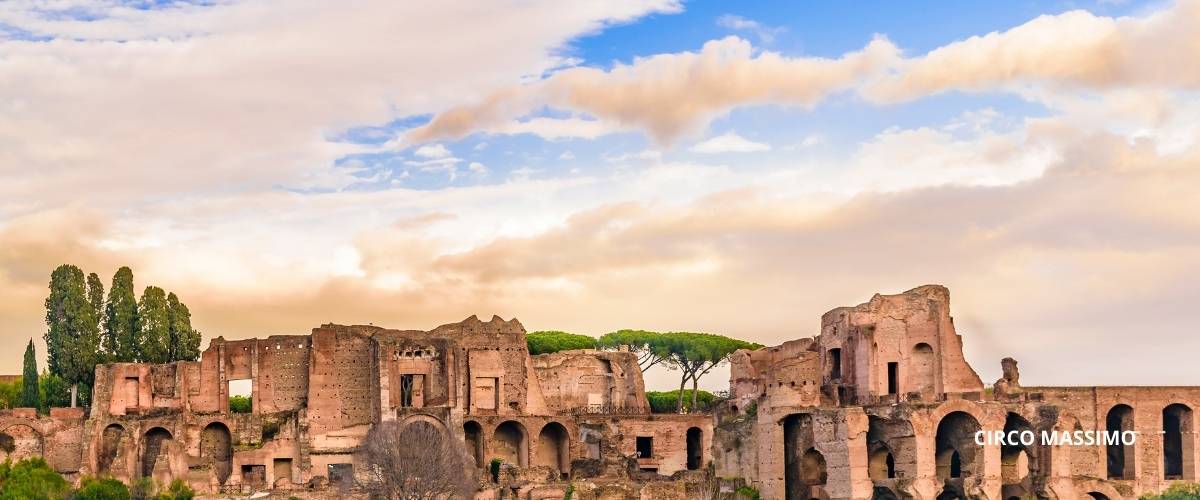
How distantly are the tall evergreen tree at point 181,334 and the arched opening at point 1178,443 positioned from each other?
36891 mm

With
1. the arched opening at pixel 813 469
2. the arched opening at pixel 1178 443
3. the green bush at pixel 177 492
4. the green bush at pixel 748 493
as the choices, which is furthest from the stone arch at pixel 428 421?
the arched opening at pixel 1178 443

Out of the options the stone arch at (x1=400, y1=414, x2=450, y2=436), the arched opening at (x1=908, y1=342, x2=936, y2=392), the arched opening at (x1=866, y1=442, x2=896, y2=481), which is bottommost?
the arched opening at (x1=866, y1=442, x2=896, y2=481)

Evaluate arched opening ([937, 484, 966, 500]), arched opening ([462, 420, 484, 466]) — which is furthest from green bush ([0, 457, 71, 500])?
arched opening ([937, 484, 966, 500])

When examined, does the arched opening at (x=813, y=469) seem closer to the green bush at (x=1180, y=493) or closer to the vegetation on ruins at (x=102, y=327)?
the green bush at (x=1180, y=493)

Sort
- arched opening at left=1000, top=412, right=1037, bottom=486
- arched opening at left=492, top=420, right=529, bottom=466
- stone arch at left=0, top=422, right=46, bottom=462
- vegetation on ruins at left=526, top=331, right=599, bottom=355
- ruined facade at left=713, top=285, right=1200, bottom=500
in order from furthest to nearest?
1. vegetation on ruins at left=526, top=331, right=599, bottom=355
2. arched opening at left=492, top=420, right=529, bottom=466
3. stone arch at left=0, top=422, right=46, bottom=462
4. arched opening at left=1000, top=412, right=1037, bottom=486
5. ruined facade at left=713, top=285, right=1200, bottom=500

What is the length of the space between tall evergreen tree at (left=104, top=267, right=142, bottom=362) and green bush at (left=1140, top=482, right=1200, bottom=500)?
37.4m

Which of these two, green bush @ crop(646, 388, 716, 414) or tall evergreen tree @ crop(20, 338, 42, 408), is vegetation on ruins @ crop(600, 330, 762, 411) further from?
tall evergreen tree @ crop(20, 338, 42, 408)

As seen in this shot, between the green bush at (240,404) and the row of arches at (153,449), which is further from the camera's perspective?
the green bush at (240,404)

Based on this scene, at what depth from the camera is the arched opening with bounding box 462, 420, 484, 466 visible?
68.9 m

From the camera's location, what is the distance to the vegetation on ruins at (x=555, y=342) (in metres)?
82.0

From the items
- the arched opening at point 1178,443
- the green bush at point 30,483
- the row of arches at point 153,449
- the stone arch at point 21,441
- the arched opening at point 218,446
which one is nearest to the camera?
the green bush at point 30,483

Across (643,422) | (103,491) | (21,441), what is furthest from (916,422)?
(21,441)

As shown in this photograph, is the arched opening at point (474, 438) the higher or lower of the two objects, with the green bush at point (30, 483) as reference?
higher

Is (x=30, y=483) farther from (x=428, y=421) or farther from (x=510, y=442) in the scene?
(x=510, y=442)
